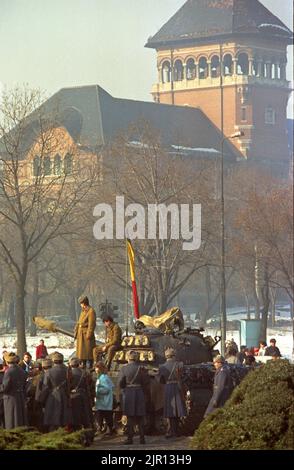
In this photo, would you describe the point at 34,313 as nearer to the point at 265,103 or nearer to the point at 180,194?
the point at 180,194

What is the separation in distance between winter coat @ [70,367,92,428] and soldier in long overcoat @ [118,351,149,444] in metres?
0.56

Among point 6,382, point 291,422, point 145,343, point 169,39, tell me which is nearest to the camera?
point 291,422

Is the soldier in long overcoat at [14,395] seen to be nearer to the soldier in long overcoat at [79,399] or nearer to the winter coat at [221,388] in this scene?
the soldier in long overcoat at [79,399]

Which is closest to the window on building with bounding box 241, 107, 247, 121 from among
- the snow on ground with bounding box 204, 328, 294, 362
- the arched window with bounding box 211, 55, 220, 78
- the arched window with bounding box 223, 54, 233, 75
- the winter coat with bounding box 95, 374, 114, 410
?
the arched window with bounding box 211, 55, 220, 78

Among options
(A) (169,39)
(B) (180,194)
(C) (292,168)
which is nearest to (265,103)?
(C) (292,168)

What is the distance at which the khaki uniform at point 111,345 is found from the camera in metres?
28.0

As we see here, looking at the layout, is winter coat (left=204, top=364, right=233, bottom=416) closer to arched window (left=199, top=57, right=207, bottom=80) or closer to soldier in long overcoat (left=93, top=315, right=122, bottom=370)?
soldier in long overcoat (left=93, top=315, right=122, bottom=370)

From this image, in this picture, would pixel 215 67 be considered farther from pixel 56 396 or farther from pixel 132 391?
pixel 56 396

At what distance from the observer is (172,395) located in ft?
84.3

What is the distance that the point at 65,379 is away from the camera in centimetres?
2441

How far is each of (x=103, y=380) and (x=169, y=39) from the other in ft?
255

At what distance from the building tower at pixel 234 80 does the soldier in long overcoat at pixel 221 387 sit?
74.4m

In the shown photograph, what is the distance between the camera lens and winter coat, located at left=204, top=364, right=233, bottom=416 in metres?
24.6

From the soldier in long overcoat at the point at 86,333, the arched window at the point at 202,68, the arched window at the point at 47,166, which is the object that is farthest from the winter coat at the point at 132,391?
the arched window at the point at 202,68
